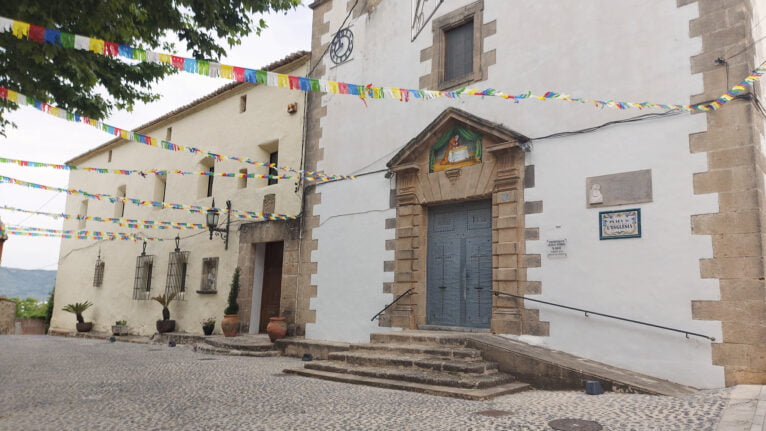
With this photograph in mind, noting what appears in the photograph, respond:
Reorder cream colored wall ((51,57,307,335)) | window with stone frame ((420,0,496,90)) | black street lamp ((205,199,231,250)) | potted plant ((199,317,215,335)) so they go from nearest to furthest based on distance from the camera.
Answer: window with stone frame ((420,0,496,90)), potted plant ((199,317,215,335)), cream colored wall ((51,57,307,335)), black street lamp ((205,199,231,250))

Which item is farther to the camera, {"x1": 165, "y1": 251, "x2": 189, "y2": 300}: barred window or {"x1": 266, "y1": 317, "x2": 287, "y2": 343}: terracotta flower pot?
{"x1": 165, "y1": 251, "x2": 189, "y2": 300}: barred window

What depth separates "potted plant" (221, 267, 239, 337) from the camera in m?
10.9

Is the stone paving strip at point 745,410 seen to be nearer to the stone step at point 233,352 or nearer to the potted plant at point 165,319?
the stone step at point 233,352

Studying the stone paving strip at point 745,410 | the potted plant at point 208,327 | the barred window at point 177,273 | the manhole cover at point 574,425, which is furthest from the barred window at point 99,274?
the stone paving strip at point 745,410

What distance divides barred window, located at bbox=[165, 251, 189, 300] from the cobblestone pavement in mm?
5851

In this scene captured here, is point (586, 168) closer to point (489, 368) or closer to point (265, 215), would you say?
point (489, 368)

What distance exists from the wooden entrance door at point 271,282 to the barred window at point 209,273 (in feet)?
4.44

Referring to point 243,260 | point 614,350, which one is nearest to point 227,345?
point 243,260

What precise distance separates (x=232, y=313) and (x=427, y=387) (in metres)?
6.32

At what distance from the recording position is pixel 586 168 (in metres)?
6.72

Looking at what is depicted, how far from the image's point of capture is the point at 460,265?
311 inches

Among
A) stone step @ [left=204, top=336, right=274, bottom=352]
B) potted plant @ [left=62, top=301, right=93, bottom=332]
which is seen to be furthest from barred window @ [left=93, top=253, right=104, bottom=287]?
stone step @ [left=204, top=336, right=274, bottom=352]

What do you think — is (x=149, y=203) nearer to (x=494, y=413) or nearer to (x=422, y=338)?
(x=422, y=338)

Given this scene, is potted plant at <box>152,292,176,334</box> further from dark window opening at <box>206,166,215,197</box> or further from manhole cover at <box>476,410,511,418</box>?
manhole cover at <box>476,410,511,418</box>
